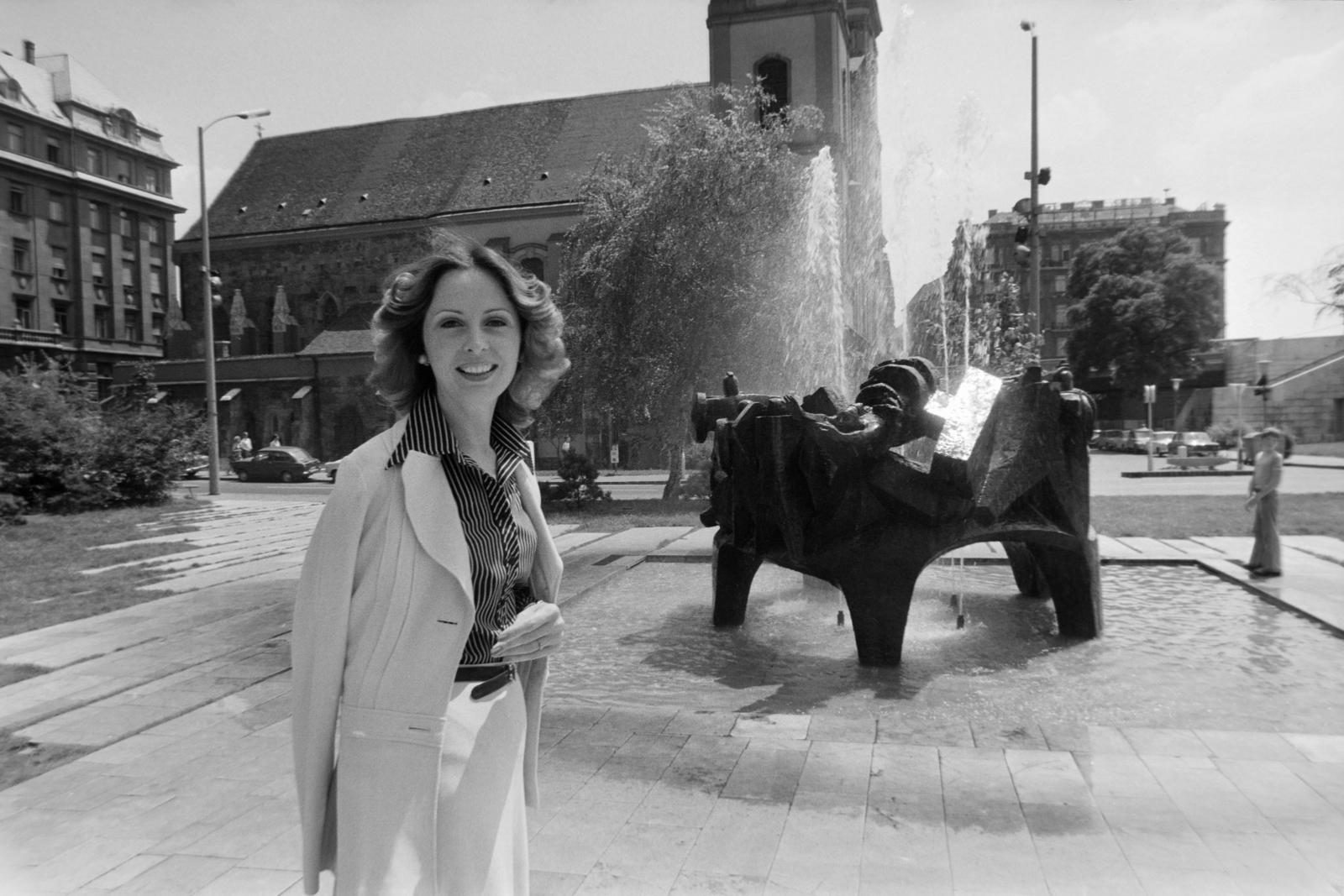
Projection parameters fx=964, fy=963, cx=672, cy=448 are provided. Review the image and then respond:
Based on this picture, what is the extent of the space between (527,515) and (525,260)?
35.5 m

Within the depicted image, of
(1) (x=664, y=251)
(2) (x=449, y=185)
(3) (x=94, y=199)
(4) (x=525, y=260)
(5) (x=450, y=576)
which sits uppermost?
(2) (x=449, y=185)

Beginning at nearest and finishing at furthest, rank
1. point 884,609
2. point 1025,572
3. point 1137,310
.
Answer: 1. point 884,609
2. point 1025,572
3. point 1137,310

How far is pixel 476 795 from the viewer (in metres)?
1.92

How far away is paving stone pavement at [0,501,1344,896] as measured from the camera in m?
3.12

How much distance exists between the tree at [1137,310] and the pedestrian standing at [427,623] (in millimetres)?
38476

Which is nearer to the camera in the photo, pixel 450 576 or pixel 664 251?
Answer: pixel 450 576

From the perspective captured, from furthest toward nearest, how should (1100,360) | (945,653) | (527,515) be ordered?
(1100,360), (945,653), (527,515)

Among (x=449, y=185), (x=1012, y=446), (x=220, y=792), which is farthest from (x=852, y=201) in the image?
(x=220, y=792)

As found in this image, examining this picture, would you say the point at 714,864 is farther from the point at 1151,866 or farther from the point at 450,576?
the point at 450,576

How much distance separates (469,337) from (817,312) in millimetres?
18995

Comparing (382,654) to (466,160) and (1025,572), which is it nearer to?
(1025,572)

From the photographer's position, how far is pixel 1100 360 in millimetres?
51344

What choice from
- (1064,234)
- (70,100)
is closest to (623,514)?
(70,100)

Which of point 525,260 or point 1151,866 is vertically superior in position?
point 525,260
